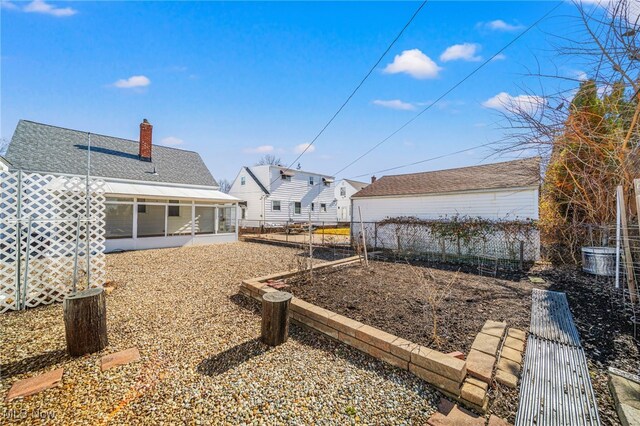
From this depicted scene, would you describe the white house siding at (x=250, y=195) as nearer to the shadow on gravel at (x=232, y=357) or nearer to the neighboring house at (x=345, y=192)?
the neighboring house at (x=345, y=192)

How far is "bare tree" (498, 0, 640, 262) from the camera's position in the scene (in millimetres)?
4359

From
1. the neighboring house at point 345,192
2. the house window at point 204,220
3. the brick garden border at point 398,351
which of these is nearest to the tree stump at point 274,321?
the brick garden border at point 398,351

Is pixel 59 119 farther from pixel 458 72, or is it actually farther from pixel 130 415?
pixel 458 72

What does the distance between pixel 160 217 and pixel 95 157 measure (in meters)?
4.19

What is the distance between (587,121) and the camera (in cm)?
606

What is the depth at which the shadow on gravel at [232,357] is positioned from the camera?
9.19ft

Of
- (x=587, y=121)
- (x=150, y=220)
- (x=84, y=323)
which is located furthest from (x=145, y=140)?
(x=587, y=121)

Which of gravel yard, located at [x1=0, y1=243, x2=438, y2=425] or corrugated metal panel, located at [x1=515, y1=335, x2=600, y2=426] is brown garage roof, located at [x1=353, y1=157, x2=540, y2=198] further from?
gravel yard, located at [x1=0, y1=243, x2=438, y2=425]

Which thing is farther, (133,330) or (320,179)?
(320,179)

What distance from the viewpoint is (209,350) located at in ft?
10.5

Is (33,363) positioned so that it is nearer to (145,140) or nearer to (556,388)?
(556,388)

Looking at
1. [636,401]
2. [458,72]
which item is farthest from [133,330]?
[458,72]

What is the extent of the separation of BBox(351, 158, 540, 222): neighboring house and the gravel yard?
32.6 ft

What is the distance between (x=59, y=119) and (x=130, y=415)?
16.3 meters
